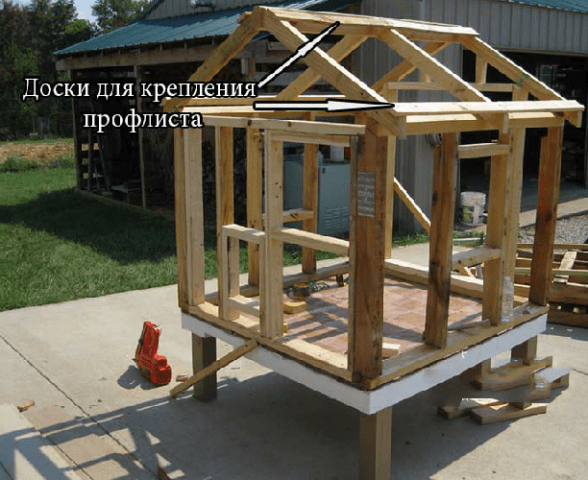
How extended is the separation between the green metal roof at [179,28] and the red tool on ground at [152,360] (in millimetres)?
6215

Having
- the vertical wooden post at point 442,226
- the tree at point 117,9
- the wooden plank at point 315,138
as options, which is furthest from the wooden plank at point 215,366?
the tree at point 117,9

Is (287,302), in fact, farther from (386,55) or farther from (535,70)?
(535,70)

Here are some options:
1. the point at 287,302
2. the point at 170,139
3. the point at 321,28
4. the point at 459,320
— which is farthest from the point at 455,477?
the point at 170,139

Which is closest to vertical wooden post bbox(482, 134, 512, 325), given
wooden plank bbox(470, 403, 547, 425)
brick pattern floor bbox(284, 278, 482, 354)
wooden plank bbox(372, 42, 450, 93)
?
brick pattern floor bbox(284, 278, 482, 354)

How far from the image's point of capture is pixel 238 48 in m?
4.82

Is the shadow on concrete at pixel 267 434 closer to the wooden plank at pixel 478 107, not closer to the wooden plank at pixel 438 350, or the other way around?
the wooden plank at pixel 438 350

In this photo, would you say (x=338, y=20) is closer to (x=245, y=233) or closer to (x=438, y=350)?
(x=245, y=233)

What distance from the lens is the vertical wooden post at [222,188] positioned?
5094 mm

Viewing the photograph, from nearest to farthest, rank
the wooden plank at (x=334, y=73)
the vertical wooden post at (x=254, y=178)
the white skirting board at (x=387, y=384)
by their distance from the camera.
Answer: the wooden plank at (x=334, y=73) < the white skirting board at (x=387, y=384) < the vertical wooden post at (x=254, y=178)

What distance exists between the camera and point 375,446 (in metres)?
4.20

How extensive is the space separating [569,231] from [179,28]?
329 inches

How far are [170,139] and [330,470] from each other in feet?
37.0

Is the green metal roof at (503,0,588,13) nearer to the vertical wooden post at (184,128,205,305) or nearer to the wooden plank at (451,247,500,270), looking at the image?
the wooden plank at (451,247,500,270)

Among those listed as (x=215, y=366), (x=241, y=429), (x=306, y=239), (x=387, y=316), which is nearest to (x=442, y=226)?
(x=306, y=239)
